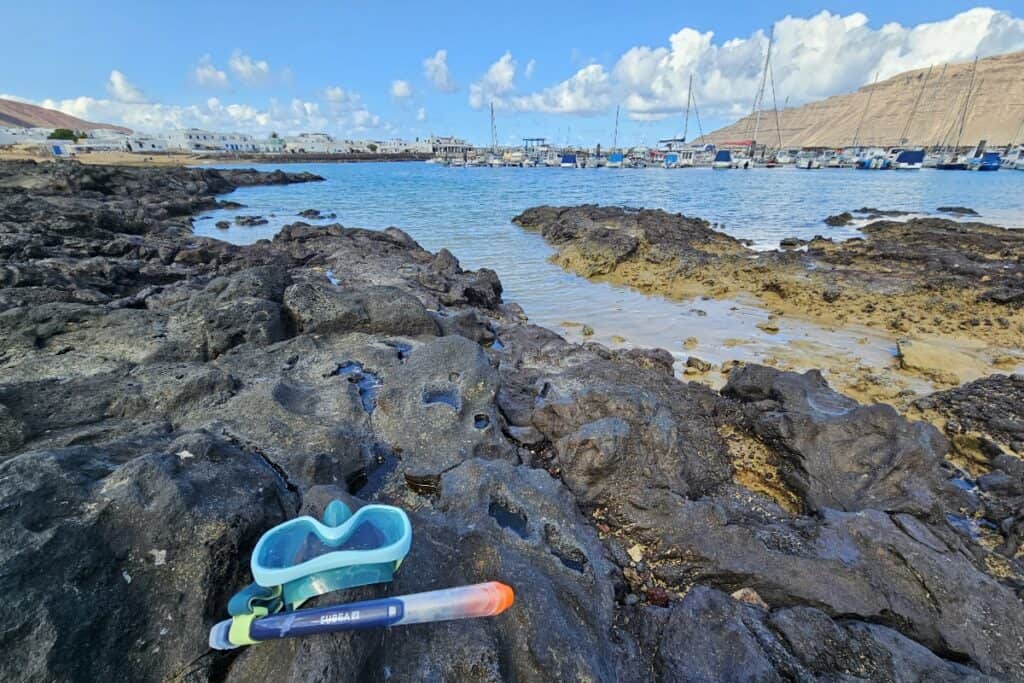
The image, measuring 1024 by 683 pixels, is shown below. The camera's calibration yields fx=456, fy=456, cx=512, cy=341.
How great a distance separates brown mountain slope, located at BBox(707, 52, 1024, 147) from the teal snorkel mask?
15740 cm

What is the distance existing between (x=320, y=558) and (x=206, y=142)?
564 ft

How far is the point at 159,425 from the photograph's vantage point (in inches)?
149

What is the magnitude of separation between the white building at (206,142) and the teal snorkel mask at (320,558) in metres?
157

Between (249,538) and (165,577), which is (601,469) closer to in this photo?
(249,538)

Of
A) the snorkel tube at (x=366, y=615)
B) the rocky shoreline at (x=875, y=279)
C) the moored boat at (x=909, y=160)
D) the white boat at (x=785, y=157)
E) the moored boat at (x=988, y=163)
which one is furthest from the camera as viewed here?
the white boat at (x=785, y=157)

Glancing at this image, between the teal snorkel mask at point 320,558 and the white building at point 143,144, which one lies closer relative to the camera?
the teal snorkel mask at point 320,558

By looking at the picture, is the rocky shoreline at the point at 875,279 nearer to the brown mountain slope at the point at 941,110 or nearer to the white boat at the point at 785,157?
the white boat at the point at 785,157

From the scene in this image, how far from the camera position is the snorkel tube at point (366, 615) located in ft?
5.88

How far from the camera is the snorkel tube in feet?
5.88

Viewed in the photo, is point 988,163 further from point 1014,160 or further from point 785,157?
point 785,157

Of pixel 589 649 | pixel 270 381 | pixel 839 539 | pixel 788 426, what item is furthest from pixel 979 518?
pixel 270 381

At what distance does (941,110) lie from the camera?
158m

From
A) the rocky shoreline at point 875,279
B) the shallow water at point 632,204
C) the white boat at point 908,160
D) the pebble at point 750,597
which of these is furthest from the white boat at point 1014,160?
the pebble at point 750,597

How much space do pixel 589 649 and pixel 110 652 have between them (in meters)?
2.18
